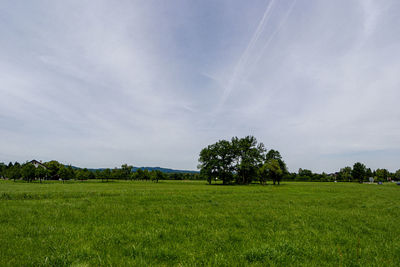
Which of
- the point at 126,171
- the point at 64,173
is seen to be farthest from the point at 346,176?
the point at 64,173

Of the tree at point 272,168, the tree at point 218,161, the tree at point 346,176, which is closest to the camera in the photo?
the tree at point 272,168

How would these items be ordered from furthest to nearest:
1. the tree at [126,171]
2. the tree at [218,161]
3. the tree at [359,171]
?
the tree at [359,171] → the tree at [126,171] → the tree at [218,161]

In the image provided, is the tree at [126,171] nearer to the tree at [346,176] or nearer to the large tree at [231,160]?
the large tree at [231,160]

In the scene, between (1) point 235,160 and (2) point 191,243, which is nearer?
(2) point 191,243

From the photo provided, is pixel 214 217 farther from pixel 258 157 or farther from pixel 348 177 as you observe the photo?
pixel 348 177

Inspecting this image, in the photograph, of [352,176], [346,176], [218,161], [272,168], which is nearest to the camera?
[272,168]

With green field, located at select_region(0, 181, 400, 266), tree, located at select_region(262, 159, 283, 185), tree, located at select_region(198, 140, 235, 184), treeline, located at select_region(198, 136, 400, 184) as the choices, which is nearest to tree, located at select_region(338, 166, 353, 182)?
treeline, located at select_region(198, 136, 400, 184)

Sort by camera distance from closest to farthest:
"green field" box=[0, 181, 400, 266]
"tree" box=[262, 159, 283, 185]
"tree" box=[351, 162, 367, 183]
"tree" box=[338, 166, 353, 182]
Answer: "green field" box=[0, 181, 400, 266] → "tree" box=[262, 159, 283, 185] → "tree" box=[351, 162, 367, 183] → "tree" box=[338, 166, 353, 182]

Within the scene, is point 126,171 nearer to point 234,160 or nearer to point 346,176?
point 234,160

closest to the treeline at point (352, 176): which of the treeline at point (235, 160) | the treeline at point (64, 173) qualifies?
the treeline at point (235, 160)

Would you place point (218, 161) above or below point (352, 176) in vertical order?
above

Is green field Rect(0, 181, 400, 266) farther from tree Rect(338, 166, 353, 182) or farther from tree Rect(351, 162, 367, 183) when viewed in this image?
tree Rect(338, 166, 353, 182)

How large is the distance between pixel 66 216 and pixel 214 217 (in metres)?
9.14

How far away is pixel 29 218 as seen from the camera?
1075cm
